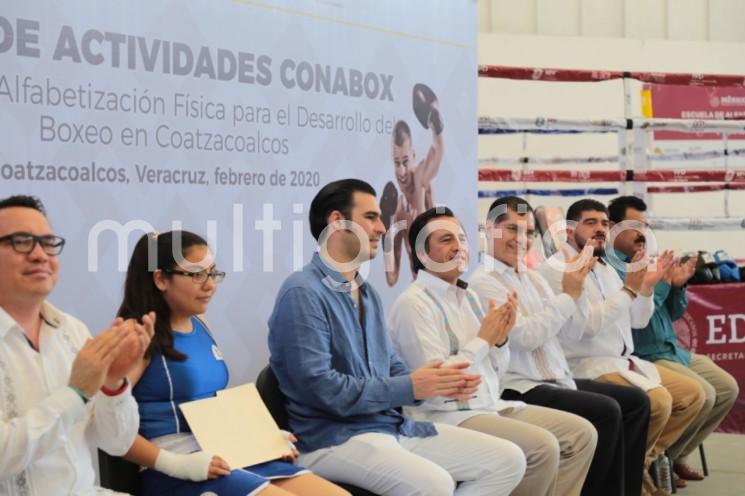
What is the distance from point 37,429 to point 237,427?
815 mm

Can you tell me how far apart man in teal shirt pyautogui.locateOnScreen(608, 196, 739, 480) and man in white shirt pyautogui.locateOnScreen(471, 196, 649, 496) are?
754mm

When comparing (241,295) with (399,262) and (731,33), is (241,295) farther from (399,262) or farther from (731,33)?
(731,33)

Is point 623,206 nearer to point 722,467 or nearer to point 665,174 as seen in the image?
point 722,467

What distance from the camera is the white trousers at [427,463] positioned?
3211 millimetres

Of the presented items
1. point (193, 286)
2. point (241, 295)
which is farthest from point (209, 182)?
point (193, 286)

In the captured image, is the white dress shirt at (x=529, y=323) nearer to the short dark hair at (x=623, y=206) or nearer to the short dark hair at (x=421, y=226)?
the short dark hair at (x=421, y=226)

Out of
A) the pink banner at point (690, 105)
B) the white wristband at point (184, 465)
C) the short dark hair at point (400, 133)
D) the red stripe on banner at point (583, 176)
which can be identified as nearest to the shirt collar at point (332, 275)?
the white wristband at point (184, 465)

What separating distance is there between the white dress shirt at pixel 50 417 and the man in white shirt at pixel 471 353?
1.33 m

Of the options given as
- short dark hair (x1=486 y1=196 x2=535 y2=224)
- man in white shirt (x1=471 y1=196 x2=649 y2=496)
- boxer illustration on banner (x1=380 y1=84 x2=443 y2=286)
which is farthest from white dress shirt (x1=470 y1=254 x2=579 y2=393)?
boxer illustration on banner (x1=380 y1=84 x2=443 y2=286)

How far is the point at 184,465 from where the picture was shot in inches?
112

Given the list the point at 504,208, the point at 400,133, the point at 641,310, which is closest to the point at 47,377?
the point at 504,208

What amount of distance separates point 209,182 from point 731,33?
10.2 metres

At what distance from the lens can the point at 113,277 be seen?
11.6 feet

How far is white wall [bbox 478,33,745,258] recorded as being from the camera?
37.5 feet
